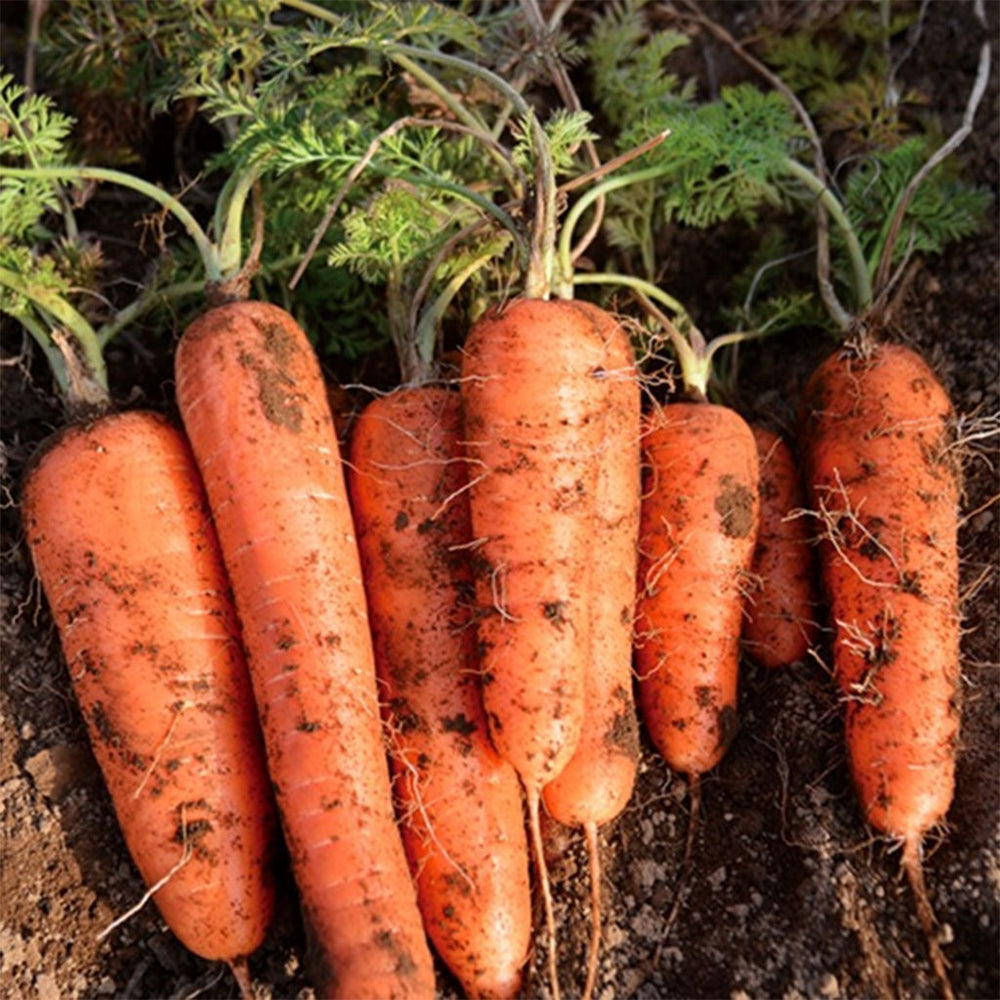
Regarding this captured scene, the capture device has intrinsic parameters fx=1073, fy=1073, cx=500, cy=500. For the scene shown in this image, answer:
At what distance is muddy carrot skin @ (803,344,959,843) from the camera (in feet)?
8.60

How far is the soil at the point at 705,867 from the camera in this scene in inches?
96.1

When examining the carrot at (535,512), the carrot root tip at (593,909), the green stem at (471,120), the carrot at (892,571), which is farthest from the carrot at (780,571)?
the green stem at (471,120)

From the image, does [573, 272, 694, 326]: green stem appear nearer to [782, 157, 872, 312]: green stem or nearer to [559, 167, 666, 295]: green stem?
[559, 167, 666, 295]: green stem

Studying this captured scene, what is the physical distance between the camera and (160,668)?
261 centimetres

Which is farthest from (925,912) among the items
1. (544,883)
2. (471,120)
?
(471,120)

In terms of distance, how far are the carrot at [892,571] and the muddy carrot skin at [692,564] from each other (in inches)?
9.7

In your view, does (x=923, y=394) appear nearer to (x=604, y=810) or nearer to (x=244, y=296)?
(x=604, y=810)

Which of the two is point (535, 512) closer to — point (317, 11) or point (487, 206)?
point (487, 206)

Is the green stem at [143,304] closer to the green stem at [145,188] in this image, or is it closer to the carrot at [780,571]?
the green stem at [145,188]

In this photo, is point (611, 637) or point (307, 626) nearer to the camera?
point (307, 626)

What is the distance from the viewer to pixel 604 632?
2715 mm

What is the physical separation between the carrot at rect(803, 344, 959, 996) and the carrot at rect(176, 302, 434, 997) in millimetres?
1189

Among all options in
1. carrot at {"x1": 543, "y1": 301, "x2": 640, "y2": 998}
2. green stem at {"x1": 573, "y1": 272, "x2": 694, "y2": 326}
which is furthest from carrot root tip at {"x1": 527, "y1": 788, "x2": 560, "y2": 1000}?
green stem at {"x1": 573, "y1": 272, "x2": 694, "y2": 326}

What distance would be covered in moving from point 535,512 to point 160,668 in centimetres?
99
